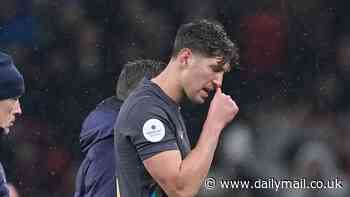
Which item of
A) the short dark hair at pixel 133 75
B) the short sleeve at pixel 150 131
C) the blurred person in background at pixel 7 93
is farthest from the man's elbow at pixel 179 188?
the short dark hair at pixel 133 75

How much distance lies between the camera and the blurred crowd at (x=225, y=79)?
4.84 metres

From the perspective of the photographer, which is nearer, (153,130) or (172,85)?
(153,130)

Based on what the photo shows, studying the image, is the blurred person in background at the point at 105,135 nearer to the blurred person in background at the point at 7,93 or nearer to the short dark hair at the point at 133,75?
the short dark hair at the point at 133,75

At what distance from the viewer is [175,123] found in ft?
10.6

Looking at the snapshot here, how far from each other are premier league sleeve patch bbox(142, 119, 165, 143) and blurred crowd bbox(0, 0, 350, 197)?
1.79 m

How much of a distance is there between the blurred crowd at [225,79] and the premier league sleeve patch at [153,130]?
5.86 ft

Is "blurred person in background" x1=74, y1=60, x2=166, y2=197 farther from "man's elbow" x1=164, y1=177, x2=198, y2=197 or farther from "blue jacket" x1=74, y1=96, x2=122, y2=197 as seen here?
"man's elbow" x1=164, y1=177, x2=198, y2=197

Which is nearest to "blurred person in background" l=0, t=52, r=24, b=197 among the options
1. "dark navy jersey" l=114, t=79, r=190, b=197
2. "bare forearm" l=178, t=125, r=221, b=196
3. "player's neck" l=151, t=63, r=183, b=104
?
"dark navy jersey" l=114, t=79, r=190, b=197

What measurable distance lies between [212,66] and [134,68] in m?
1.12

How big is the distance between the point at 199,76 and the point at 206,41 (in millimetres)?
117

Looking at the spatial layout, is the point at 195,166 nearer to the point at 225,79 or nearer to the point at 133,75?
the point at 133,75

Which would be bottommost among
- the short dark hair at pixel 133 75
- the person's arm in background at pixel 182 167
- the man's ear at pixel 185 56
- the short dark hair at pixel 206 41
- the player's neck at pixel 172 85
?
the short dark hair at pixel 133 75

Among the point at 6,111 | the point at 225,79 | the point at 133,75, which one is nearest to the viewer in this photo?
the point at 6,111

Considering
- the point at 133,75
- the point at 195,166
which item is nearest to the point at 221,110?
the point at 195,166
